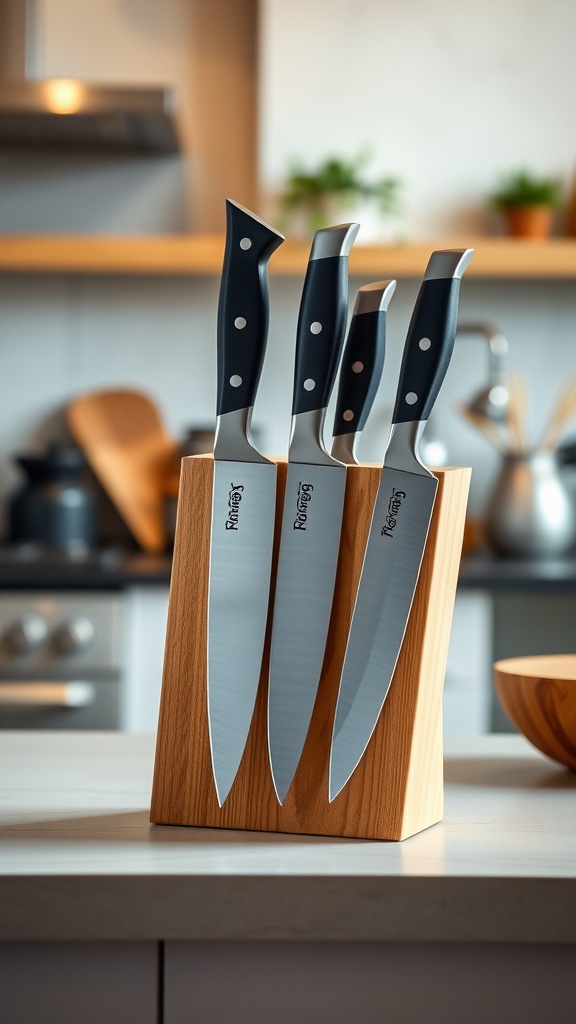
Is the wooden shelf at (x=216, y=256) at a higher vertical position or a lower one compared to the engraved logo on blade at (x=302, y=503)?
higher

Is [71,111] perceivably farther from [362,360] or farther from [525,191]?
[362,360]

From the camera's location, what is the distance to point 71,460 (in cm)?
246

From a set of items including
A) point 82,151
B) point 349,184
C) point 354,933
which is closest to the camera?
point 354,933

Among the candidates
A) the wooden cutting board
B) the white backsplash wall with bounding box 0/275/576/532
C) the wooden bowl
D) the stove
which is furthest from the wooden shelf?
the wooden bowl

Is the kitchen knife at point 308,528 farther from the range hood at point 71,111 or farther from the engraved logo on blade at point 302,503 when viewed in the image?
the range hood at point 71,111

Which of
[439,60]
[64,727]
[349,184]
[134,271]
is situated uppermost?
[439,60]

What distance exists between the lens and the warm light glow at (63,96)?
7.21ft

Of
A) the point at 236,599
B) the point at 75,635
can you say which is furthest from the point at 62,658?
the point at 236,599

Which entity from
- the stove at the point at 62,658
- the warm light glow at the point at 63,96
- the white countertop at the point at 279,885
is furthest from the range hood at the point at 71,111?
the white countertop at the point at 279,885

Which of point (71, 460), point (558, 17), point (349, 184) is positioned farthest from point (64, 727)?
point (558, 17)

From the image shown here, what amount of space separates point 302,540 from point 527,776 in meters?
0.30

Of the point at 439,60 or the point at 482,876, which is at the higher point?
the point at 439,60

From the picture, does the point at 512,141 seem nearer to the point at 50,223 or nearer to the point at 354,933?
the point at 50,223

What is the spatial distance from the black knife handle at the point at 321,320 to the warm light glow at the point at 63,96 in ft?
5.44
